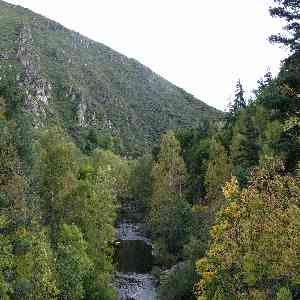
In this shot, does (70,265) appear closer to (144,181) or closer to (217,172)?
(217,172)

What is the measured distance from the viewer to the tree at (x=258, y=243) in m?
16.7

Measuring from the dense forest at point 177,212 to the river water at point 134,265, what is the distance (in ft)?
6.14

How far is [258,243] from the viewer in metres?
17.7

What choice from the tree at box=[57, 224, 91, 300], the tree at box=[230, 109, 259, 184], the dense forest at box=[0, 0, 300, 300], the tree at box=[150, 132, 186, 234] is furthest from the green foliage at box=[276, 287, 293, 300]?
the tree at box=[150, 132, 186, 234]

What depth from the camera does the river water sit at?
143ft

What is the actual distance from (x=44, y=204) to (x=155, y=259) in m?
21.4

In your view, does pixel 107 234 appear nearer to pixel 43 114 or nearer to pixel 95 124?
pixel 43 114

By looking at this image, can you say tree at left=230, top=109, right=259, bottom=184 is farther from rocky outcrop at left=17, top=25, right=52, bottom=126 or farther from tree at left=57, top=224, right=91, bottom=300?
rocky outcrop at left=17, top=25, right=52, bottom=126

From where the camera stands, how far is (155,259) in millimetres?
54781

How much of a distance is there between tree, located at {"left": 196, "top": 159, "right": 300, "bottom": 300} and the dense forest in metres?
0.05

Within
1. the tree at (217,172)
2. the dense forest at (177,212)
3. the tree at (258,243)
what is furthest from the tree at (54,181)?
the tree at (217,172)

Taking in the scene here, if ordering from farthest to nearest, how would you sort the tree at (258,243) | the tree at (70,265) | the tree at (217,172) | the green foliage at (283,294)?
the tree at (217,172), the tree at (70,265), the tree at (258,243), the green foliage at (283,294)

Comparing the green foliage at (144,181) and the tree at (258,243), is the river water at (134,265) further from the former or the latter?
the tree at (258,243)

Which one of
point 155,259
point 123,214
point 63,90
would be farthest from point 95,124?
point 155,259
